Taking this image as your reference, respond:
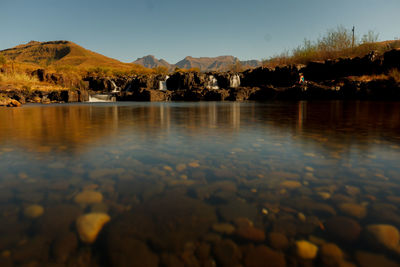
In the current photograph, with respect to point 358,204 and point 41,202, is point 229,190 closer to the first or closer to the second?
point 358,204

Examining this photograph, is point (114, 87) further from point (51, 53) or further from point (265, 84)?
point (51, 53)

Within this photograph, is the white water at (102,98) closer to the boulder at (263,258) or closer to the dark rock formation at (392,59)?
the dark rock formation at (392,59)

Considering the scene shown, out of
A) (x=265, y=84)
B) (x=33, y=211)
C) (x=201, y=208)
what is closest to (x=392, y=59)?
(x=265, y=84)

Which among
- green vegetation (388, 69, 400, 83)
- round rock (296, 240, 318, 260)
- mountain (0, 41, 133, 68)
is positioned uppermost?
mountain (0, 41, 133, 68)

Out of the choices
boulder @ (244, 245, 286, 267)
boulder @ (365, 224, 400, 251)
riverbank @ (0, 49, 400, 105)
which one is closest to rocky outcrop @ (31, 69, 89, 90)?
riverbank @ (0, 49, 400, 105)

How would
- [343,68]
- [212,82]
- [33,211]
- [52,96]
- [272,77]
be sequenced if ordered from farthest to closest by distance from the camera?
[212,82], [272,77], [52,96], [343,68], [33,211]

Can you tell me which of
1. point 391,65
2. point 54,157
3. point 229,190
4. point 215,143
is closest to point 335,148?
point 215,143

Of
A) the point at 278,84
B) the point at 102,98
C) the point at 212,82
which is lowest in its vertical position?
the point at 102,98

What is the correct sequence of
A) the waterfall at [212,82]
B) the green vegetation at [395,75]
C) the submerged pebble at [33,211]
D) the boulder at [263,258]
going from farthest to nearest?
the waterfall at [212,82]
the green vegetation at [395,75]
the submerged pebble at [33,211]
the boulder at [263,258]

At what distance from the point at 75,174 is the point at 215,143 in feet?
6.42

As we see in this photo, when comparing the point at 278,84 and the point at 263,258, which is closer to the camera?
the point at 263,258

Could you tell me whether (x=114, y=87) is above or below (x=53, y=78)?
below

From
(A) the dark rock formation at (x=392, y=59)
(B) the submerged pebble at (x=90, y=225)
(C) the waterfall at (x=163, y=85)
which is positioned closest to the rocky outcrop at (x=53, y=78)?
(C) the waterfall at (x=163, y=85)

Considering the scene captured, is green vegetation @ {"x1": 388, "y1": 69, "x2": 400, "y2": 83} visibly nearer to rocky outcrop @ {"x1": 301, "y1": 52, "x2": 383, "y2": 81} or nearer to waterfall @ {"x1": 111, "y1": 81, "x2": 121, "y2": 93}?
rocky outcrop @ {"x1": 301, "y1": 52, "x2": 383, "y2": 81}
